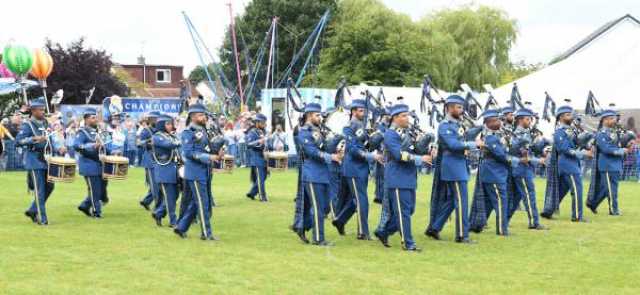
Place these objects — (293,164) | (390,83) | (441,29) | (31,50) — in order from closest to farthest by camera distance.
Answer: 1. (31,50)
2. (293,164)
3. (390,83)
4. (441,29)

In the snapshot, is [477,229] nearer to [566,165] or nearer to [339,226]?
[339,226]

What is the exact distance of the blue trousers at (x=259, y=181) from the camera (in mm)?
19531

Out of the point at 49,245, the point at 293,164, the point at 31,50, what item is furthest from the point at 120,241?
the point at 293,164

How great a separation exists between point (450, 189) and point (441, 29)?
4258cm

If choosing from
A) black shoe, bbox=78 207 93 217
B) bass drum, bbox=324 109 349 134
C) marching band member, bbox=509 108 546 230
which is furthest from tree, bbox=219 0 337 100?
bass drum, bbox=324 109 349 134

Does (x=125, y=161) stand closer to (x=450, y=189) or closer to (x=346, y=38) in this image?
(x=450, y=189)

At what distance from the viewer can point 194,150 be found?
12.5m

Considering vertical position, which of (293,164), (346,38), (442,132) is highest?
(346,38)

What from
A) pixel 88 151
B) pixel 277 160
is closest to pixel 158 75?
pixel 277 160

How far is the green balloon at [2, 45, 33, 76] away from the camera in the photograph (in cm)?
2672

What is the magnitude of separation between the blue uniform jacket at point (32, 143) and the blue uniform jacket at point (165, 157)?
2.03 metres

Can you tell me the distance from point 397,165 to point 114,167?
228 inches

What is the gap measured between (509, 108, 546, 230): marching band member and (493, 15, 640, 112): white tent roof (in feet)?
45.4

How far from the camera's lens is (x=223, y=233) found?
13.9 m
